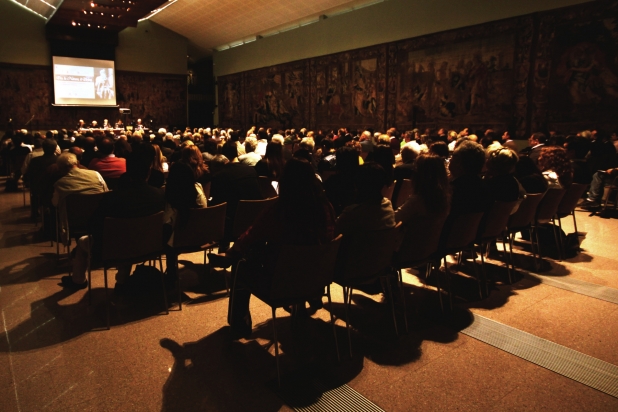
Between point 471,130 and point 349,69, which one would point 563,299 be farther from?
point 349,69

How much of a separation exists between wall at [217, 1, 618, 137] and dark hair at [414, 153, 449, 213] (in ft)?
30.1

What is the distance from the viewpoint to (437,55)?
46.7ft

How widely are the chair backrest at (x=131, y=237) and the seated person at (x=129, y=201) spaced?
13cm

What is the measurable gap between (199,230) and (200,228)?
0.9 inches

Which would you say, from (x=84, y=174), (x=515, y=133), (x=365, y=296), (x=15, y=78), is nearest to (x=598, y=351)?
(x=365, y=296)

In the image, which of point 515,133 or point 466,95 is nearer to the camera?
point 515,133

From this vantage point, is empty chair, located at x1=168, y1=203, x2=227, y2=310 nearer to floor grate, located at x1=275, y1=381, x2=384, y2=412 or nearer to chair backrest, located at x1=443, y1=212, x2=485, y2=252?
floor grate, located at x1=275, y1=381, x2=384, y2=412

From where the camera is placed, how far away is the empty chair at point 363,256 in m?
3.18

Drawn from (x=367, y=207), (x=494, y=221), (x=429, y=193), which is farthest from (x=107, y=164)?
(x=494, y=221)

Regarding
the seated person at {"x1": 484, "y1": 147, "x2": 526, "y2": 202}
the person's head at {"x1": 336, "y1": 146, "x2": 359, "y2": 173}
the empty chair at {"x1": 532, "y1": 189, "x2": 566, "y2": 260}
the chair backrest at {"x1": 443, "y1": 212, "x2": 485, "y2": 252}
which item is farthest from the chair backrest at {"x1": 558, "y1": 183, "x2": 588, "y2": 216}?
the person's head at {"x1": 336, "y1": 146, "x2": 359, "y2": 173}

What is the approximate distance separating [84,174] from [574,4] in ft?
39.1

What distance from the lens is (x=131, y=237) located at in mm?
3730

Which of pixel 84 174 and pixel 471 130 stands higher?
pixel 471 130

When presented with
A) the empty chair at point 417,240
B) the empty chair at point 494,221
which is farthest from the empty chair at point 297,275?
the empty chair at point 494,221
